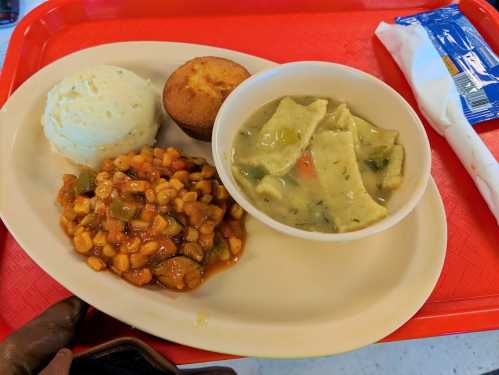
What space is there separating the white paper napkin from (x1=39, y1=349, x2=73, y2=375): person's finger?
5.14 ft

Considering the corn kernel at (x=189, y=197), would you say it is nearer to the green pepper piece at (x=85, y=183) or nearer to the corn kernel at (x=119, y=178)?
the corn kernel at (x=119, y=178)

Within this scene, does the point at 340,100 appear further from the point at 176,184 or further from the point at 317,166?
the point at 176,184

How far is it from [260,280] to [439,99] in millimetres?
1106

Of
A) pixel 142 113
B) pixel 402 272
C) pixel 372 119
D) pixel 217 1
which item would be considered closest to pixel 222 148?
pixel 142 113

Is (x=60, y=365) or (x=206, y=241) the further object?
(x=206, y=241)

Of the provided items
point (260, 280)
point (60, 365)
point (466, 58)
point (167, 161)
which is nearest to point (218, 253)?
point (260, 280)

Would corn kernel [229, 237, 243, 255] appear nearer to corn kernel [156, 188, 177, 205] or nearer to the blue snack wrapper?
corn kernel [156, 188, 177, 205]

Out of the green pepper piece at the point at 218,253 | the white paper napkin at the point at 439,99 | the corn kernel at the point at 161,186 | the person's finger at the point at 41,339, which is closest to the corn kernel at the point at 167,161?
the corn kernel at the point at 161,186

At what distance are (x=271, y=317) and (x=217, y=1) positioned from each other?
63.8 inches

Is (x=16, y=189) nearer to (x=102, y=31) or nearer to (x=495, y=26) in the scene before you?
(x=102, y=31)

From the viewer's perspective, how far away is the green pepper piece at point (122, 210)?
1.50 metres

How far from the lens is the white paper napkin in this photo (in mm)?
1735

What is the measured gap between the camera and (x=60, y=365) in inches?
46.8

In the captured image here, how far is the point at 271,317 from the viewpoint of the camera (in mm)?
1425
